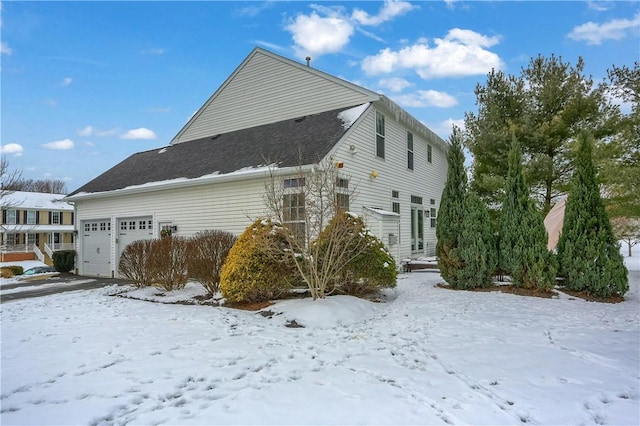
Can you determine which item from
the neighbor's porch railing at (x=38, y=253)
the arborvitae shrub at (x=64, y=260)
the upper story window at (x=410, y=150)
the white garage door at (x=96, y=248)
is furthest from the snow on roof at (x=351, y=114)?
the neighbor's porch railing at (x=38, y=253)

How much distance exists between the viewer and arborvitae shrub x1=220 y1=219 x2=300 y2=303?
7.01 meters

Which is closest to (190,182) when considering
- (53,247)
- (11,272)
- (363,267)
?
(363,267)

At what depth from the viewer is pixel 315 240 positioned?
6.92 metres

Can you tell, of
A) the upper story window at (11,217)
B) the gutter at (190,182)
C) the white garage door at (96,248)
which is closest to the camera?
the gutter at (190,182)

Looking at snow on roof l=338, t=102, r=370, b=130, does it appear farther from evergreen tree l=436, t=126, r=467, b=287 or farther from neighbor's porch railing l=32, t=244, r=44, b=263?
neighbor's porch railing l=32, t=244, r=44, b=263

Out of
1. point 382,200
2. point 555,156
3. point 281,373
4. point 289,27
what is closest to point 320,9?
point 289,27

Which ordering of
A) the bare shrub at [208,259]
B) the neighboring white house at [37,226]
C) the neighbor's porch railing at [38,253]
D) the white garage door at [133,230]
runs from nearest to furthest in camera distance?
the bare shrub at [208,259] → the white garage door at [133,230] → the neighboring white house at [37,226] → the neighbor's porch railing at [38,253]

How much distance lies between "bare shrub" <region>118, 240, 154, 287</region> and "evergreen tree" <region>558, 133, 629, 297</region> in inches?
382

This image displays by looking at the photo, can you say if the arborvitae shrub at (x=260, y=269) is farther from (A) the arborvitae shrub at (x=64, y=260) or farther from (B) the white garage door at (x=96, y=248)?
(A) the arborvitae shrub at (x=64, y=260)

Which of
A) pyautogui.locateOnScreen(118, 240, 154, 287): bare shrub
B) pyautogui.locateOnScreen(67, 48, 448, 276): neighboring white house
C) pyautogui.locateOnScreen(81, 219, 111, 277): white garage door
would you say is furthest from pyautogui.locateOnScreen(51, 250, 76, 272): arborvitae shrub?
pyautogui.locateOnScreen(118, 240, 154, 287): bare shrub

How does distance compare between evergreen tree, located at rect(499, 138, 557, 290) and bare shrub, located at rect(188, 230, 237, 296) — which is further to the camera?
bare shrub, located at rect(188, 230, 237, 296)

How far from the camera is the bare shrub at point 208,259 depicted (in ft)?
26.6

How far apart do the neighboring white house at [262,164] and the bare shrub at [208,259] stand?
2337 mm

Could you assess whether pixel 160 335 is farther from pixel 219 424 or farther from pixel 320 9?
pixel 320 9
